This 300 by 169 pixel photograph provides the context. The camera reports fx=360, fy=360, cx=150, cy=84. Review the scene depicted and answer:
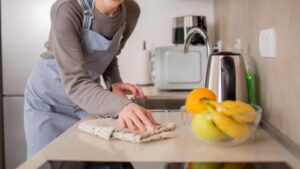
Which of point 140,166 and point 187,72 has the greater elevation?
point 187,72

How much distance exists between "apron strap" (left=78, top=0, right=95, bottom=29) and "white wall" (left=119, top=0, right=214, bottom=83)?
104cm

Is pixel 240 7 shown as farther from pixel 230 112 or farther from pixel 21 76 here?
pixel 21 76

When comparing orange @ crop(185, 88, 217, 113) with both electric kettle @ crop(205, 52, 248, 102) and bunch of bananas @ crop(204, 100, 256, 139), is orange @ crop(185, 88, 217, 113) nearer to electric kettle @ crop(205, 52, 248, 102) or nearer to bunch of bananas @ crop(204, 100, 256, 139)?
bunch of bananas @ crop(204, 100, 256, 139)

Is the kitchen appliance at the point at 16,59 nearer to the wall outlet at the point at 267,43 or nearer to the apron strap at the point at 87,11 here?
the apron strap at the point at 87,11

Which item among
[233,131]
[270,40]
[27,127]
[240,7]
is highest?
[240,7]

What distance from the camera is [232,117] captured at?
2.41ft

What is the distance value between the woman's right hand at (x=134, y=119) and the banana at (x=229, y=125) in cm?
20

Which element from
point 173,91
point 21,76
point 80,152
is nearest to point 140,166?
point 80,152

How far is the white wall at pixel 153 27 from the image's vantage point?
2.22 meters

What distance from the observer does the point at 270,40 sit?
→ 2.96ft

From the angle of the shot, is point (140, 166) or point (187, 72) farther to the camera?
point (187, 72)

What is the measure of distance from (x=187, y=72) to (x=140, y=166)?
1.07 m

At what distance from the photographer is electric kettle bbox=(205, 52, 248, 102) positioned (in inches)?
39.8

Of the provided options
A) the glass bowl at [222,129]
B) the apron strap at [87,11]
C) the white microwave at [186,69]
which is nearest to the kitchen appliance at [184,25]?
the white microwave at [186,69]
